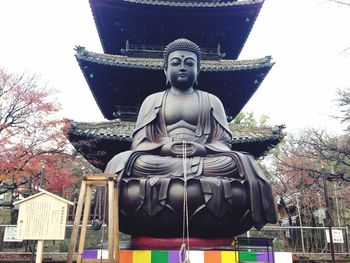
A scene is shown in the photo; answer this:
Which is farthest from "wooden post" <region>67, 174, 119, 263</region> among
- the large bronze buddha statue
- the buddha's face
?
the buddha's face

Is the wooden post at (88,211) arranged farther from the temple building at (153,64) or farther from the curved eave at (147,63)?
the curved eave at (147,63)

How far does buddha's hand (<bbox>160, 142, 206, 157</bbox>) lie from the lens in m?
4.52

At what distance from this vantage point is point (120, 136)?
7754 mm

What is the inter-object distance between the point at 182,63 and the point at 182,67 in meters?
0.06

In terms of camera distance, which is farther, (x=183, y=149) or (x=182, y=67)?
(x=182, y=67)

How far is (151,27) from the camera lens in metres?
9.31

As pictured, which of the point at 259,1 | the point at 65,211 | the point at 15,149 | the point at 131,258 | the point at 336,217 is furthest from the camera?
the point at 336,217

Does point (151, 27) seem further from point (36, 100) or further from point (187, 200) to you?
point (187, 200)

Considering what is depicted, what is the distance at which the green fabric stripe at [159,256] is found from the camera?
152 inches

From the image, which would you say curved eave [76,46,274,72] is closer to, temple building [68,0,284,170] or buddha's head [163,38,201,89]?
temple building [68,0,284,170]

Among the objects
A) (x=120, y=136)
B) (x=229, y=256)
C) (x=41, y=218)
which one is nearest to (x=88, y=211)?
(x=41, y=218)

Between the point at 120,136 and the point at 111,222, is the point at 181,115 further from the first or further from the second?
the point at 120,136

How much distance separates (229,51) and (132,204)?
745cm

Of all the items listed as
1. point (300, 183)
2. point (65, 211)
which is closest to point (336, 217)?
point (300, 183)
